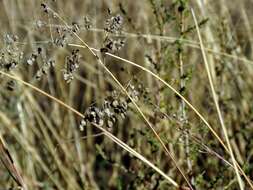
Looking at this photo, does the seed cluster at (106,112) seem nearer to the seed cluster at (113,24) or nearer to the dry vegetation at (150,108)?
the dry vegetation at (150,108)

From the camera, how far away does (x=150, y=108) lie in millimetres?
1355

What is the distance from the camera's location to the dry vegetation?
0.96 m

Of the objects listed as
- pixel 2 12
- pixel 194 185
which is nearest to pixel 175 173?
pixel 194 185

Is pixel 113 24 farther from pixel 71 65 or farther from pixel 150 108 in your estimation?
pixel 150 108

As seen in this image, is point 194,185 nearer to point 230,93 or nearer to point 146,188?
point 146,188

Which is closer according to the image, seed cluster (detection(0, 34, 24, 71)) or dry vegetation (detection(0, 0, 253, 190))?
seed cluster (detection(0, 34, 24, 71))

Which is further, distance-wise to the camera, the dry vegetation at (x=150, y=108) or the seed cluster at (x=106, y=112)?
the dry vegetation at (x=150, y=108)

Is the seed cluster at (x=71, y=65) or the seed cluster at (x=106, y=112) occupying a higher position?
the seed cluster at (x=71, y=65)

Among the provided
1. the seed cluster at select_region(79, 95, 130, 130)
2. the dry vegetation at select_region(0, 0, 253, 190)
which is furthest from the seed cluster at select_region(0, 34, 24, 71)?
the seed cluster at select_region(79, 95, 130, 130)

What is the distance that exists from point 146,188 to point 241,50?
714mm

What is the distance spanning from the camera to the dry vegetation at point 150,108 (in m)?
0.96

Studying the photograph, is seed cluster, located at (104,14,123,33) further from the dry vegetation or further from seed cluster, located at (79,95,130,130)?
seed cluster, located at (79,95,130,130)

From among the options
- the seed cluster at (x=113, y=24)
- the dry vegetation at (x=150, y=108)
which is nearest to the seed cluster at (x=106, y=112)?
the dry vegetation at (x=150, y=108)

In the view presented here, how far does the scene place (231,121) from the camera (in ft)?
6.22
